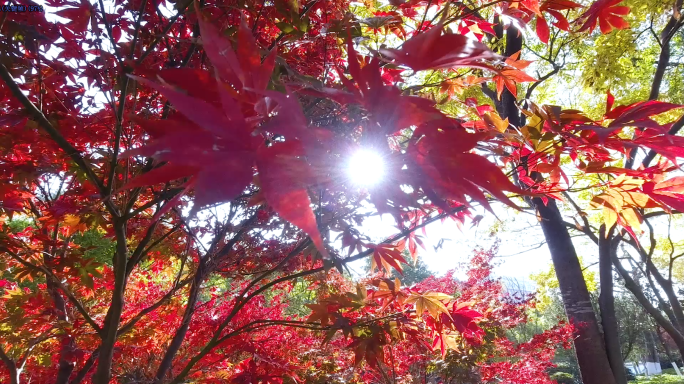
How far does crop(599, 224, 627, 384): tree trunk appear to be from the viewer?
3.41m

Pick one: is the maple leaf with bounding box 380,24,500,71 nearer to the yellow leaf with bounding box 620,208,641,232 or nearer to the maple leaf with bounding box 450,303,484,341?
the yellow leaf with bounding box 620,208,641,232

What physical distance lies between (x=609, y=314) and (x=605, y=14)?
3.11 meters

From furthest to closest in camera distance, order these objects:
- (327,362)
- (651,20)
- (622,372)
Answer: (651,20) → (622,372) → (327,362)

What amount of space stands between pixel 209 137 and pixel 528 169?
1.02 metres

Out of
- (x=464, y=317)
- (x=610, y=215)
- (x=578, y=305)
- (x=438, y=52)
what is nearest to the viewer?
(x=438, y=52)

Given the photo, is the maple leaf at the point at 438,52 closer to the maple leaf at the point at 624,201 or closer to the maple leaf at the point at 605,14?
the maple leaf at the point at 624,201

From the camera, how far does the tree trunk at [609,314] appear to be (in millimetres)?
3410

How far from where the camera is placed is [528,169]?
120cm

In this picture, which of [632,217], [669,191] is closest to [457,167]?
[669,191]

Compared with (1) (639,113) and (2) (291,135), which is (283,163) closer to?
(2) (291,135)

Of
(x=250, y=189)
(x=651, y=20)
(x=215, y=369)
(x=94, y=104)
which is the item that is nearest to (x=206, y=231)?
(x=250, y=189)

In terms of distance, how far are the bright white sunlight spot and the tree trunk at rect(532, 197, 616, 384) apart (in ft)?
9.58

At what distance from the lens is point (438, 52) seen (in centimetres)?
60

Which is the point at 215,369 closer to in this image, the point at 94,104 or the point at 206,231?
the point at 206,231
